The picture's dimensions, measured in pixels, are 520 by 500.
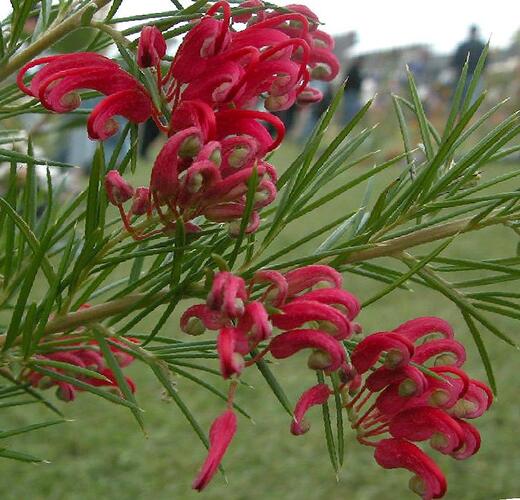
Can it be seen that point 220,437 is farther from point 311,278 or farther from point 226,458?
point 226,458

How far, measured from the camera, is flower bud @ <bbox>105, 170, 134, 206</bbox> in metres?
0.34

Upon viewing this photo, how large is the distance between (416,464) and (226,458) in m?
1.59

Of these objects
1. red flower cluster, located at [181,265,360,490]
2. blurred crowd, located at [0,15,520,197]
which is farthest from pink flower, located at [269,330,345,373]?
blurred crowd, located at [0,15,520,197]

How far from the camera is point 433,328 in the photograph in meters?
0.39

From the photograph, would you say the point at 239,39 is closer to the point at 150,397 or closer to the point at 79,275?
the point at 79,275

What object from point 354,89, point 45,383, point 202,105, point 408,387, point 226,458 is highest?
point 202,105

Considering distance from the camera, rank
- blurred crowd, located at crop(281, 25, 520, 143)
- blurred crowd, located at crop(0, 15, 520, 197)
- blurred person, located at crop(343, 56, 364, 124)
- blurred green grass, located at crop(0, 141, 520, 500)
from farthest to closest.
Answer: blurred person, located at crop(343, 56, 364, 124), blurred crowd, located at crop(281, 25, 520, 143), blurred crowd, located at crop(0, 15, 520, 197), blurred green grass, located at crop(0, 141, 520, 500)

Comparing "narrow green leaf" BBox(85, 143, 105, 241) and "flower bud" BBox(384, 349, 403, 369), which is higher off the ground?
"narrow green leaf" BBox(85, 143, 105, 241)

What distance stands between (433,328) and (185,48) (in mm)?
168

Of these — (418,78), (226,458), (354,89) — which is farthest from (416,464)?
(418,78)

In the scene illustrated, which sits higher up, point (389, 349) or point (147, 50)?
point (147, 50)

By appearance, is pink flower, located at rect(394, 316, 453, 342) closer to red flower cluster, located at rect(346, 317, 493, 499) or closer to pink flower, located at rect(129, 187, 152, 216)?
red flower cluster, located at rect(346, 317, 493, 499)

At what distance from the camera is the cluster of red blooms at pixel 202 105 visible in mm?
322

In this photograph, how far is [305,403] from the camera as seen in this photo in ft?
1.15
